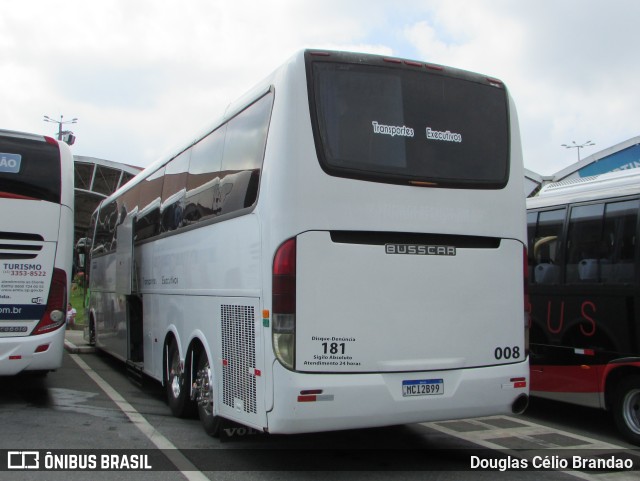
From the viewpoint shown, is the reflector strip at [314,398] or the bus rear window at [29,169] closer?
the reflector strip at [314,398]

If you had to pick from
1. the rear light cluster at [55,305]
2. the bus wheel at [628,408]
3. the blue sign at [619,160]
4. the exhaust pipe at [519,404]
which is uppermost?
the blue sign at [619,160]

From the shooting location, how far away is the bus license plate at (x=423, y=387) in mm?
5475

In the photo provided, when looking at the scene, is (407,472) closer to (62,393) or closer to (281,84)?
(281,84)

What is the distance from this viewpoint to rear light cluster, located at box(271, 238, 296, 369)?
17.0 feet

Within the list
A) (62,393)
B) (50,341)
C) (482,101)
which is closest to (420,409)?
(482,101)

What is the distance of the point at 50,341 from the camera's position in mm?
8656

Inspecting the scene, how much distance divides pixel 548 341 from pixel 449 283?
326 cm

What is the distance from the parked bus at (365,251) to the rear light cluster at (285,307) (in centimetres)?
1

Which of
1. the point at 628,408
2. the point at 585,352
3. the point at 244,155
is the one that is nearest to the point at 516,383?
the point at 628,408

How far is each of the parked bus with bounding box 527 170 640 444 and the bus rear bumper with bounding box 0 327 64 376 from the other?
20.5ft

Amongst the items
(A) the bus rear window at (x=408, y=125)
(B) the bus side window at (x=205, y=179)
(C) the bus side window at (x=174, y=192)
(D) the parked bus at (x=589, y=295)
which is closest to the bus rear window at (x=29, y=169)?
(C) the bus side window at (x=174, y=192)

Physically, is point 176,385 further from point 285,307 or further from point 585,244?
point 585,244

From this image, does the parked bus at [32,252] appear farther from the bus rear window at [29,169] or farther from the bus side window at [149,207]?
the bus side window at [149,207]

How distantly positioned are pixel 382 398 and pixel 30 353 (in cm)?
522
